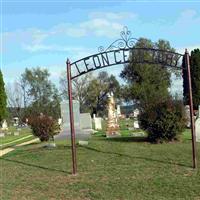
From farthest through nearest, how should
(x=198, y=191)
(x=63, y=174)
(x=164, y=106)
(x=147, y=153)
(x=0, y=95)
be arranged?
(x=0, y=95)
(x=164, y=106)
(x=147, y=153)
(x=63, y=174)
(x=198, y=191)

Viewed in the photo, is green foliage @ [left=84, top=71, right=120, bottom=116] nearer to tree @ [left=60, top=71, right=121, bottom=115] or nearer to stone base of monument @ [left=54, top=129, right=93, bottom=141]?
tree @ [left=60, top=71, right=121, bottom=115]

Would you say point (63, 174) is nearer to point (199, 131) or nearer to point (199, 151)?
point (199, 151)

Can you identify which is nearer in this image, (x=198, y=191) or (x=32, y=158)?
(x=198, y=191)

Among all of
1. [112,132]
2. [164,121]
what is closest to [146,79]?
[112,132]

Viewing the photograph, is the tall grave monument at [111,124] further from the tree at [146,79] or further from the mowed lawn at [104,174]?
the tree at [146,79]

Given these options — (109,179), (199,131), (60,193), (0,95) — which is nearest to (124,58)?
(109,179)

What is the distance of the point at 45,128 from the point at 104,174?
12.9 m

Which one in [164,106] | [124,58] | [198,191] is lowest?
[198,191]

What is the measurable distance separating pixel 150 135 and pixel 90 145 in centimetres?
239

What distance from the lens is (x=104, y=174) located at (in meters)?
11.8

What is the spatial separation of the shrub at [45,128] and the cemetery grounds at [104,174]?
7.47 metres

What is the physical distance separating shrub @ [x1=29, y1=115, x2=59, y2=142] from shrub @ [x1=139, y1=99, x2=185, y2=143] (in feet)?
23.6

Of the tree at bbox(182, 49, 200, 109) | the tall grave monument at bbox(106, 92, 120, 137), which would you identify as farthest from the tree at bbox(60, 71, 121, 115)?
the tall grave monument at bbox(106, 92, 120, 137)

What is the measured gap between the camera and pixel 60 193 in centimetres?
1016
